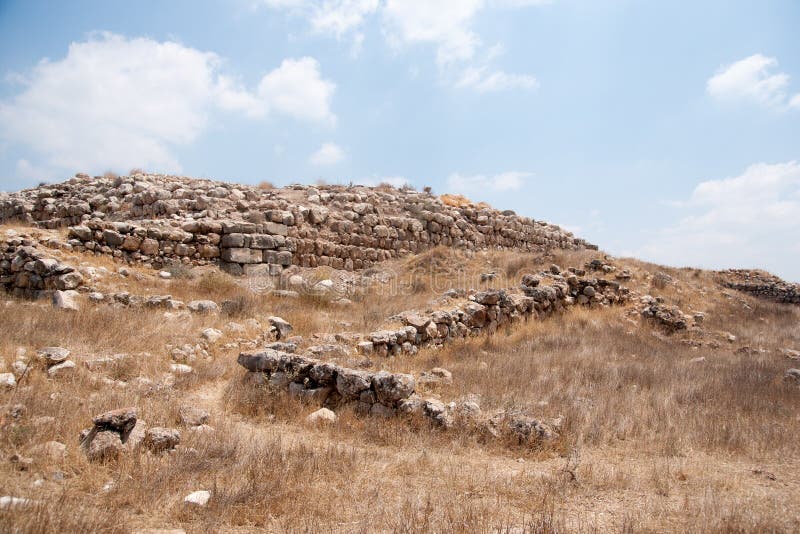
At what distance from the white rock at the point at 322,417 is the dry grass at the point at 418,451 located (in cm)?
12

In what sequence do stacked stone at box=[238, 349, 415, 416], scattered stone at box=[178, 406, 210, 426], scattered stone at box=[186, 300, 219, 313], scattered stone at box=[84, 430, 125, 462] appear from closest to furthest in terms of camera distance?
scattered stone at box=[84, 430, 125, 462] → scattered stone at box=[178, 406, 210, 426] → stacked stone at box=[238, 349, 415, 416] → scattered stone at box=[186, 300, 219, 313]

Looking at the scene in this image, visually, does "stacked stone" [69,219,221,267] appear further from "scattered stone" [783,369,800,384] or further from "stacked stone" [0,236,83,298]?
"scattered stone" [783,369,800,384]

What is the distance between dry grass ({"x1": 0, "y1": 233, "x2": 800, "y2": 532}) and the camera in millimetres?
2957

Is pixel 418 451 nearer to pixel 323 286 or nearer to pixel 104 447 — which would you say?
pixel 104 447

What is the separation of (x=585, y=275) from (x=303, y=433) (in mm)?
11167

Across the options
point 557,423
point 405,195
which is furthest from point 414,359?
point 405,195

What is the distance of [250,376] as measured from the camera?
18.5 ft

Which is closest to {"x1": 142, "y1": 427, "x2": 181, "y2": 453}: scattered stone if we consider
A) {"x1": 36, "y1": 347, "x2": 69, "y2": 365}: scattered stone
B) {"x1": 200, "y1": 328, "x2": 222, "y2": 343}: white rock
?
{"x1": 36, "y1": 347, "x2": 69, "y2": 365}: scattered stone

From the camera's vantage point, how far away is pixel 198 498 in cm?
301

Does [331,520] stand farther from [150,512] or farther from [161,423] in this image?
[161,423]

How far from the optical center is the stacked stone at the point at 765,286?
22670 millimetres

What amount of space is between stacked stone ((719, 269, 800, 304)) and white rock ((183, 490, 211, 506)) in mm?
25166

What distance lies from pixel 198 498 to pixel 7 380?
278 centimetres

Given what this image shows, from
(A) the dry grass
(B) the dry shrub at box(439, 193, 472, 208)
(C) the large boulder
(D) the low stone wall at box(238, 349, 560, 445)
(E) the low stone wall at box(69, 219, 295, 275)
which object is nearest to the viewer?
(A) the dry grass
